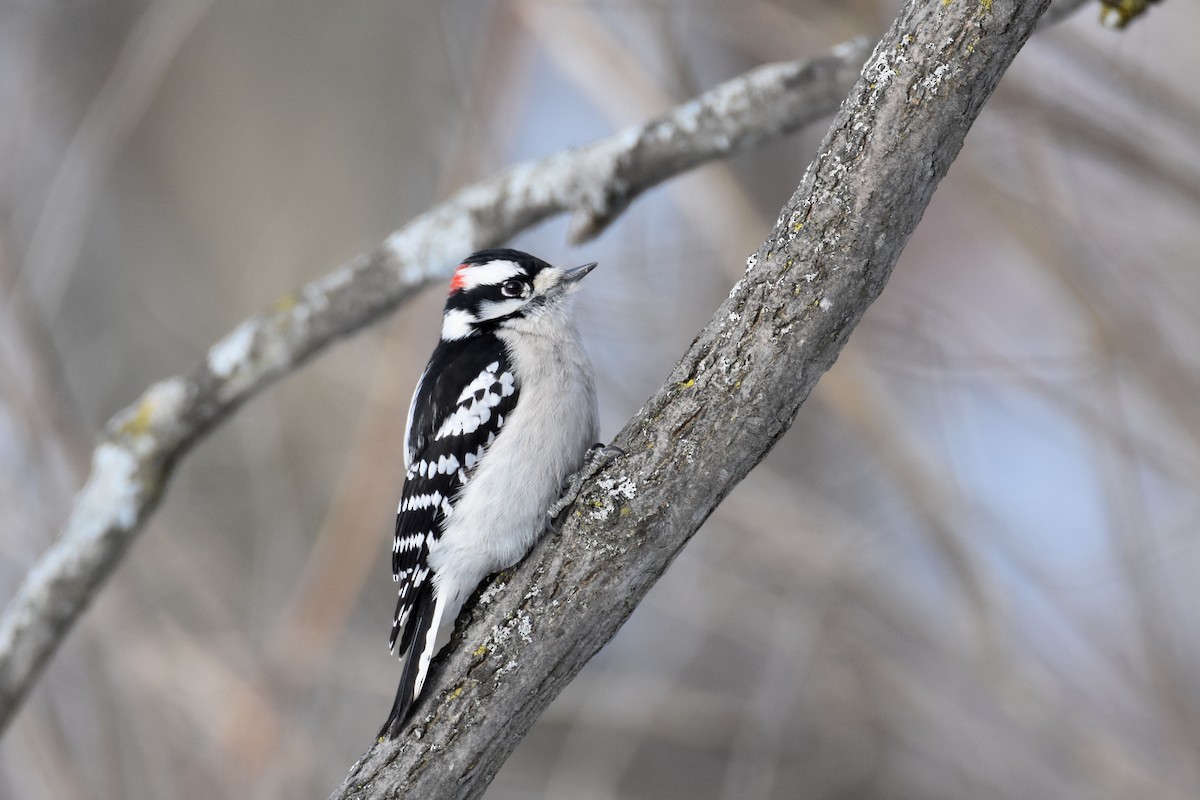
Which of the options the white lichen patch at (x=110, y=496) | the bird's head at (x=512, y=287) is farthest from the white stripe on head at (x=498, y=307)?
the white lichen patch at (x=110, y=496)

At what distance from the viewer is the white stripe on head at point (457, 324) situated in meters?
3.39

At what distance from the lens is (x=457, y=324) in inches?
135

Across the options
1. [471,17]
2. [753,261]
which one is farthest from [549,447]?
[471,17]

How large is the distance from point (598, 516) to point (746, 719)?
11.4 ft

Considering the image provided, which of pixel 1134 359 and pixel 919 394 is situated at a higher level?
pixel 1134 359

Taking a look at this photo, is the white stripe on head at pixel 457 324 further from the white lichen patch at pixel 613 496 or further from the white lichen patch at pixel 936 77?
the white lichen patch at pixel 936 77

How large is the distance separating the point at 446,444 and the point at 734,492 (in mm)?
2646

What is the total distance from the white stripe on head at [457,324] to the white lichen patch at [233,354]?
0.66 m

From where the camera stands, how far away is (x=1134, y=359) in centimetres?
414

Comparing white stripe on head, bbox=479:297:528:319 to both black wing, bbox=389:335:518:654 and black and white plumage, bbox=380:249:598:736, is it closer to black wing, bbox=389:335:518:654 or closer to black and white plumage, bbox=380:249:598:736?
black and white plumage, bbox=380:249:598:736

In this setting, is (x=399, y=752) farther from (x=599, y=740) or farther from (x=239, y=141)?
(x=239, y=141)

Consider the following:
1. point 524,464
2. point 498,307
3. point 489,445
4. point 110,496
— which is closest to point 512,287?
point 498,307

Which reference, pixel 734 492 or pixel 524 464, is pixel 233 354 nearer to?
pixel 524 464

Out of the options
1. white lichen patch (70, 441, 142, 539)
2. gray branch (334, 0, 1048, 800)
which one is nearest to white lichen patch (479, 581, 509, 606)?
gray branch (334, 0, 1048, 800)
